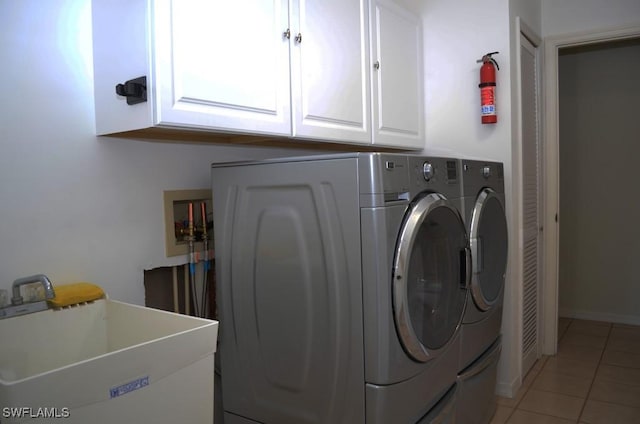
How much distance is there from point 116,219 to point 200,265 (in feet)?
1.40

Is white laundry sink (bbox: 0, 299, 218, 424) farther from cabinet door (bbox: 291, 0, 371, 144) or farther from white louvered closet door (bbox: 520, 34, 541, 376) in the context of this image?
white louvered closet door (bbox: 520, 34, 541, 376)

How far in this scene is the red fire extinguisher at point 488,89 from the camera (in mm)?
2512

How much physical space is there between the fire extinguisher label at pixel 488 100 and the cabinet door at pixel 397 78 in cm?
35

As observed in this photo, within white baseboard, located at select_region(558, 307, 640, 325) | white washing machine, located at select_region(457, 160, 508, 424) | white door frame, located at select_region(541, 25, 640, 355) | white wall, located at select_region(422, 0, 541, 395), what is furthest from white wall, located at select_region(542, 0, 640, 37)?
white baseboard, located at select_region(558, 307, 640, 325)

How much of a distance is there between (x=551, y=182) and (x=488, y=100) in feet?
3.42

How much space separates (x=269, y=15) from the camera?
1693mm

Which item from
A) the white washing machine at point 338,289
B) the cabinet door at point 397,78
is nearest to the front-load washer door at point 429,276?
the white washing machine at point 338,289

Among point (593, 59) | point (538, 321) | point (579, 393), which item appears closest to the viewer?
point (579, 393)

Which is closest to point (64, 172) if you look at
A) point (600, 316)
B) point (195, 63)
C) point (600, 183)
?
point (195, 63)

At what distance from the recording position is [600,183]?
3.96m

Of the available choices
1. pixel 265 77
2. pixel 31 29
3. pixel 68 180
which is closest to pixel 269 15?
pixel 265 77

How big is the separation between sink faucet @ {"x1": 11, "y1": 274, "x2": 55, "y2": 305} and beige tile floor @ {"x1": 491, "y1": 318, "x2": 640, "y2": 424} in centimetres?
204

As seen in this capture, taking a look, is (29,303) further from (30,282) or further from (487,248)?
Result: (487,248)

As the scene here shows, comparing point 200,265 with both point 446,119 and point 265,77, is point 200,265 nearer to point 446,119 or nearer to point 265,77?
point 265,77
